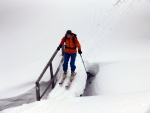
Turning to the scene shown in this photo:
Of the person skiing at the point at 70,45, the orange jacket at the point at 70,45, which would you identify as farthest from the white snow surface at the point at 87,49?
the orange jacket at the point at 70,45

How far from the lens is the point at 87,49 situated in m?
15.0

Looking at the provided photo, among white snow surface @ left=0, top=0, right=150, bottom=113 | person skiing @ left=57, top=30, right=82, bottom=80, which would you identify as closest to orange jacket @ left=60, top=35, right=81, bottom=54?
person skiing @ left=57, top=30, right=82, bottom=80

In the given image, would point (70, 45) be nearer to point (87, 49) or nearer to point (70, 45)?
point (70, 45)

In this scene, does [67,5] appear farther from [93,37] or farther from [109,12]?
[93,37]

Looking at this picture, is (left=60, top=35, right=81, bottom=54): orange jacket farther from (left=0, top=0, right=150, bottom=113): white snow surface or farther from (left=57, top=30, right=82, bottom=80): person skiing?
(left=0, top=0, right=150, bottom=113): white snow surface

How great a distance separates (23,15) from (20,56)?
6.67m

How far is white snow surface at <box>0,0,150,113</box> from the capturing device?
25.8 ft

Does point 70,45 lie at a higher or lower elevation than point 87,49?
higher

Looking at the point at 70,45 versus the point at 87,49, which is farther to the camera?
the point at 87,49

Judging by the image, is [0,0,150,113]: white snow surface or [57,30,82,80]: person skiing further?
[57,30,82,80]: person skiing

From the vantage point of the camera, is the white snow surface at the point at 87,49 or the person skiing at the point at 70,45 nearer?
the white snow surface at the point at 87,49

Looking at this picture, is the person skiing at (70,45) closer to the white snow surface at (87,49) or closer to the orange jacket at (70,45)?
the orange jacket at (70,45)

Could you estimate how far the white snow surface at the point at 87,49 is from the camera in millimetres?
7854

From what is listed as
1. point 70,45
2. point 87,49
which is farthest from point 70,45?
point 87,49
